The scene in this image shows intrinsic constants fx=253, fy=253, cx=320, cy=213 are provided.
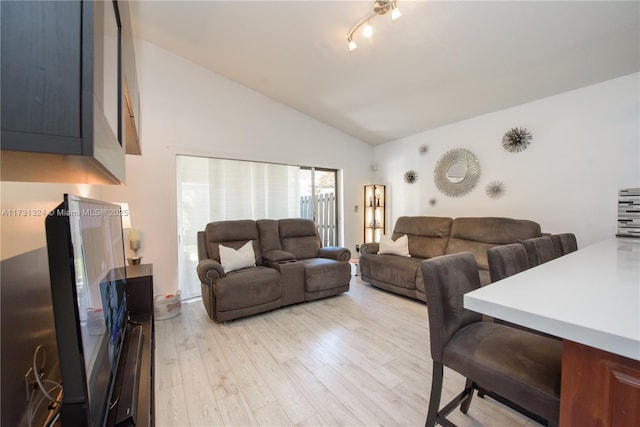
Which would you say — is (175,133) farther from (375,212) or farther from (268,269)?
(375,212)

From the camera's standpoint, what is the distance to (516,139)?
325 cm

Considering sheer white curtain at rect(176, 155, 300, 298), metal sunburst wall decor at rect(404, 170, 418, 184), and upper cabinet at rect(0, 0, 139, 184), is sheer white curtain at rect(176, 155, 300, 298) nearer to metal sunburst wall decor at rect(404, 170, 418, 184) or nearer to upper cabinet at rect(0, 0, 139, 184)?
metal sunburst wall decor at rect(404, 170, 418, 184)

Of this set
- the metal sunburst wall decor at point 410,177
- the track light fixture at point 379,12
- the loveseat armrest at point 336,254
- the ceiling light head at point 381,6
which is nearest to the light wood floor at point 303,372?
the loveseat armrest at point 336,254

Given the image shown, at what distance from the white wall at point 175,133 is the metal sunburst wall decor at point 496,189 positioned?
9.60ft

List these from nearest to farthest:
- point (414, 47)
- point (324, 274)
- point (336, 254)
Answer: point (414, 47) → point (324, 274) → point (336, 254)

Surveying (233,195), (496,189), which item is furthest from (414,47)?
(233,195)

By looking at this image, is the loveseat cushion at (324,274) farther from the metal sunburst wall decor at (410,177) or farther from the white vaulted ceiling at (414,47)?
the white vaulted ceiling at (414,47)

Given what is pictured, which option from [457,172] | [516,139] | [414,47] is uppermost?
[414,47]

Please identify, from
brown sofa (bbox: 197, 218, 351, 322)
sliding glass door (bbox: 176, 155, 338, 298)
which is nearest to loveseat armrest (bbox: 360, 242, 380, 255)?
brown sofa (bbox: 197, 218, 351, 322)

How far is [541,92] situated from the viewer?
9.60 feet

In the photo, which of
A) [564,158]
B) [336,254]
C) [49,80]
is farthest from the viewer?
[336,254]

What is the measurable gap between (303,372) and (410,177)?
3.65m

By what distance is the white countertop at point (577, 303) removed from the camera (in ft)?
1.92

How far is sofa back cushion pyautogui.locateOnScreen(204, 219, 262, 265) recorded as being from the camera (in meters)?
3.12
